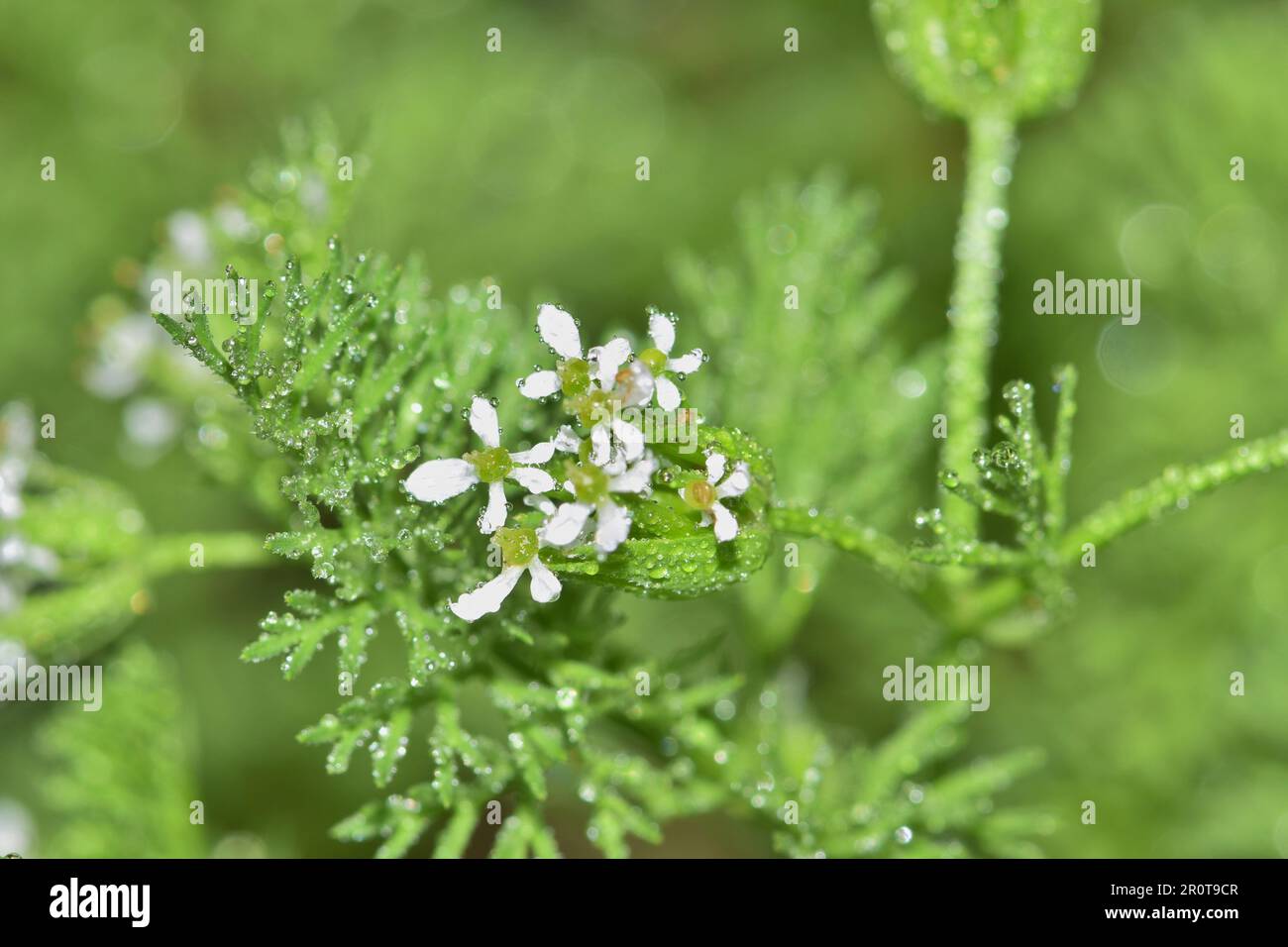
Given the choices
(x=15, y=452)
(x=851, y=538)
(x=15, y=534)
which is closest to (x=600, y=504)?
(x=851, y=538)

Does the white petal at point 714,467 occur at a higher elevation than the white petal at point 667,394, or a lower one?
lower

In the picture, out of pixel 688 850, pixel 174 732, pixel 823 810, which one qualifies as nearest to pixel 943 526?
pixel 823 810

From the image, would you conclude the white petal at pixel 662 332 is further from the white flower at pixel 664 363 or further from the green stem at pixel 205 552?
the green stem at pixel 205 552

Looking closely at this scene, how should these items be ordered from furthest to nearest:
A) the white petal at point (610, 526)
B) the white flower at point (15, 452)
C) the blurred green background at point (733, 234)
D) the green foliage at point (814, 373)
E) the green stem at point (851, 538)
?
the blurred green background at point (733, 234) < the green foliage at point (814, 373) < the white flower at point (15, 452) < the green stem at point (851, 538) < the white petal at point (610, 526)

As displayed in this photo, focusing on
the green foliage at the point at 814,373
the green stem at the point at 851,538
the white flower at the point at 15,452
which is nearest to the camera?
the green stem at the point at 851,538

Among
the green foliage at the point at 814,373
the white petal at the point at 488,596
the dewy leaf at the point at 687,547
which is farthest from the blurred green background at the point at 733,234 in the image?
the white petal at the point at 488,596

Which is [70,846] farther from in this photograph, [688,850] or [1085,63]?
[1085,63]

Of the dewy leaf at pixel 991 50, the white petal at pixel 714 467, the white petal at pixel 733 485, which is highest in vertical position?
the dewy leaf at pixel 991 50
